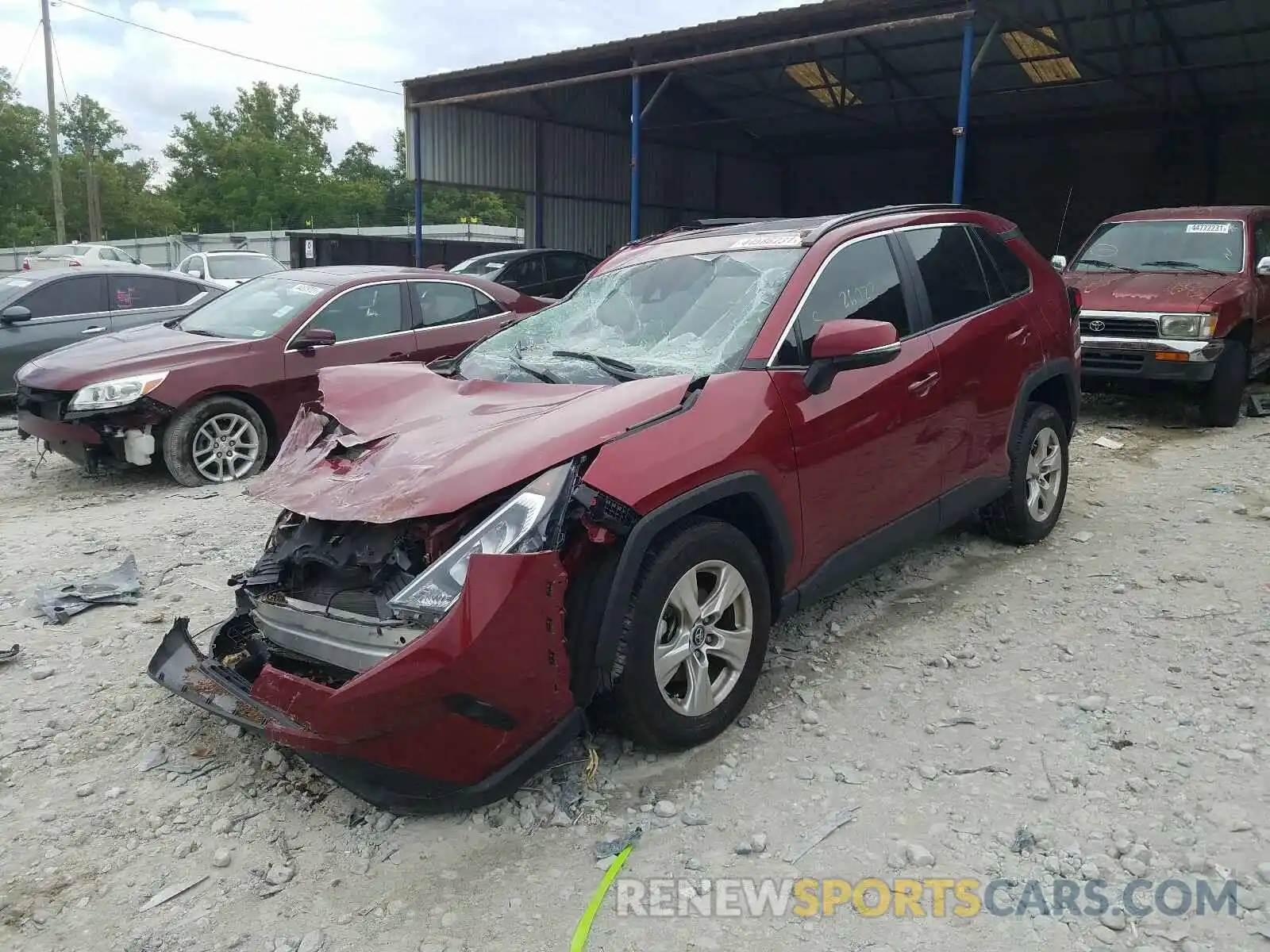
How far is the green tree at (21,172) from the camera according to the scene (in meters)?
51.6

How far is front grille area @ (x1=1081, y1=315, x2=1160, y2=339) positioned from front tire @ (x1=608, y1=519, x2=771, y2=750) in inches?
246

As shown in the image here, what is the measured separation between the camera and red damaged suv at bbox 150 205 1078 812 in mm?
2582

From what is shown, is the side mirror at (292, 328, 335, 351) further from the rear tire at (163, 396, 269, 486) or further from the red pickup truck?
the red pickup truck

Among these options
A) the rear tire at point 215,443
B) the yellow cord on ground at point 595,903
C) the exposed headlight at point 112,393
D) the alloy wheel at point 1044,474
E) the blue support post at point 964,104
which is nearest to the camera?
the yellow cord on ground at point 595,903

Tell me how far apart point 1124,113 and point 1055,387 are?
19.2 m

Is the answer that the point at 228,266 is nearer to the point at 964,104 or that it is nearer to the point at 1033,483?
the point at 964,104

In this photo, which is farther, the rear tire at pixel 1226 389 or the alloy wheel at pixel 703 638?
the rear tire at pixel 1226 389

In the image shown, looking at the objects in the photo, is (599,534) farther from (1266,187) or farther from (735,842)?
(1266,187)

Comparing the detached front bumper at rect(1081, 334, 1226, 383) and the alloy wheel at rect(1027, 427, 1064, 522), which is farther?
the detached front bumper at rect(1081, 334, 1226, 383)

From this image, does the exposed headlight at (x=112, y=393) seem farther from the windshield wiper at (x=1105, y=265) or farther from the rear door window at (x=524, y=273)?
the rear door window at (x=524, y=273)

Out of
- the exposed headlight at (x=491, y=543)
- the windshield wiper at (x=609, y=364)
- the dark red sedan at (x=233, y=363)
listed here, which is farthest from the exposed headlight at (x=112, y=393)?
the exposed headlight at (x=491, y=543)

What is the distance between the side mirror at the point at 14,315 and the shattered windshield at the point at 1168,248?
32.9 feet

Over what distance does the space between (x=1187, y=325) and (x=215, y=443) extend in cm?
768

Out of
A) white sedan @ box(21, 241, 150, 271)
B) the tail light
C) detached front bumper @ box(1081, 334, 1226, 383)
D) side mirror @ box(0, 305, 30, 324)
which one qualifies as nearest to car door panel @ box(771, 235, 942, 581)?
the tail light
